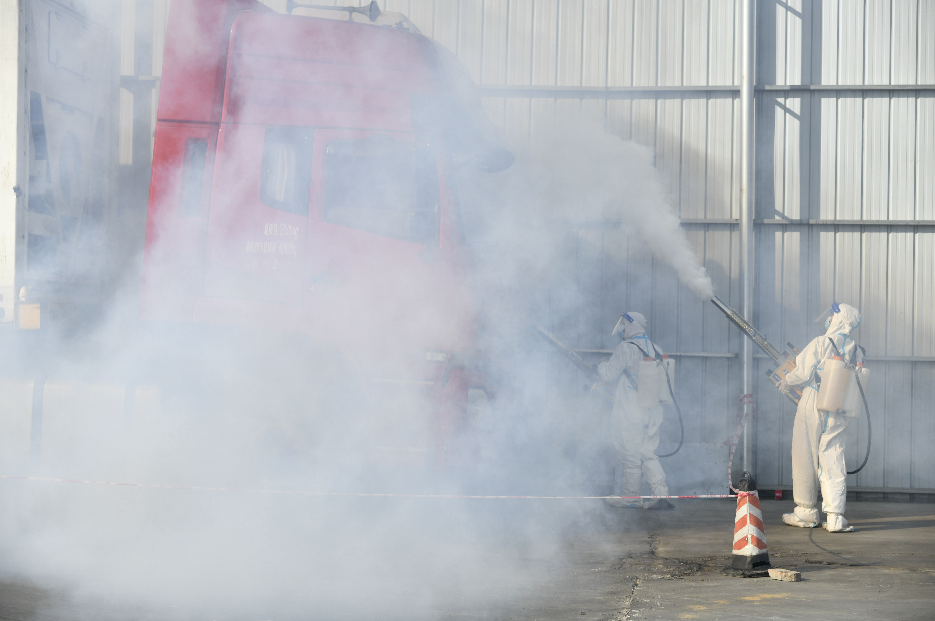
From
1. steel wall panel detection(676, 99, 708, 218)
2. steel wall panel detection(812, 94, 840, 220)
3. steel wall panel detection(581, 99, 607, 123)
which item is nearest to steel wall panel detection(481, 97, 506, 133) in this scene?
steel wall panel detection(581, 99, 607, 123)

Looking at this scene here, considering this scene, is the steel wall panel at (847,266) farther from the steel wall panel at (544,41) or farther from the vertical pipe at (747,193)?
the steel wall panel at (544,41)

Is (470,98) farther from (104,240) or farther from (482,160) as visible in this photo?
(104,240)

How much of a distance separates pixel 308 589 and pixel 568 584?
4.42 feet

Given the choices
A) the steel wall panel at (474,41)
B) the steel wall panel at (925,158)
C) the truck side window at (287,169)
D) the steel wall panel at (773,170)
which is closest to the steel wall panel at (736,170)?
the steel wall panel at (773,170)

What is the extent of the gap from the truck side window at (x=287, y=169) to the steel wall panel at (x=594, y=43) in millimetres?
3590

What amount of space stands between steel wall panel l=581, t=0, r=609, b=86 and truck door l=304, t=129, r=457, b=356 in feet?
10.8

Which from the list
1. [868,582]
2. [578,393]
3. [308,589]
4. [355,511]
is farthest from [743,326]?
[308,589]

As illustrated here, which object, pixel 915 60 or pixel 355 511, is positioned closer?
pixel 355 511

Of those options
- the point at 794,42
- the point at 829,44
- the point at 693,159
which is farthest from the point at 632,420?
the point at 829,44

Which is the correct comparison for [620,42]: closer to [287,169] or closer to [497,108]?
[497,108]

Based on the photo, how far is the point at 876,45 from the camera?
6.63 m

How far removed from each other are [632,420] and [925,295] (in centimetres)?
325

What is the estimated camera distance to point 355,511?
14.4 ft

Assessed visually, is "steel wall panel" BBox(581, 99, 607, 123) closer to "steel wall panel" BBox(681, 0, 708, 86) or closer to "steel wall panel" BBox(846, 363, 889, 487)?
"steel wall panel" BBox(681, 0, 708, 86)
